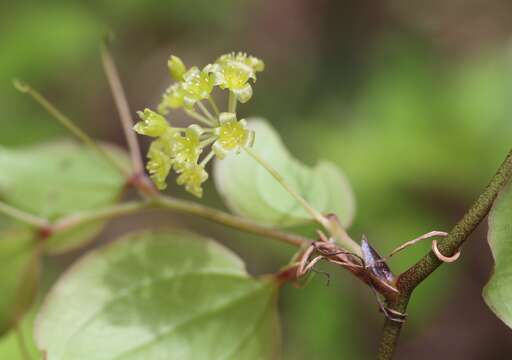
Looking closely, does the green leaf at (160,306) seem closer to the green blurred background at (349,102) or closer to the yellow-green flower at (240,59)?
the yellow-green flower at (240,59)

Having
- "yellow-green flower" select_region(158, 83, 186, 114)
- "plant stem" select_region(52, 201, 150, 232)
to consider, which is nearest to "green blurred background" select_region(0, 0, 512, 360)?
"plant stem" select_region(52, 201, 150, 232)

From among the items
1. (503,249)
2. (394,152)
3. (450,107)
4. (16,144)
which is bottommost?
(16,144)

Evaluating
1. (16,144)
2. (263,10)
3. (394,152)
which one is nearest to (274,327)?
(394,152)

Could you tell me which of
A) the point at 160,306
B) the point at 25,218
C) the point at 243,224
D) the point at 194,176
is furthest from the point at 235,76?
the point at 25,218

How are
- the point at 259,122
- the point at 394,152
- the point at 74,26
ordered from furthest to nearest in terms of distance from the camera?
1. the point at 74,26
2. the point at 394,152
3. the point at 259,122

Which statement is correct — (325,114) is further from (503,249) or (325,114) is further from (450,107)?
(503,249)

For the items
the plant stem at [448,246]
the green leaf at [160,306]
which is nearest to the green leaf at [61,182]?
the green leaf at [160,306]
